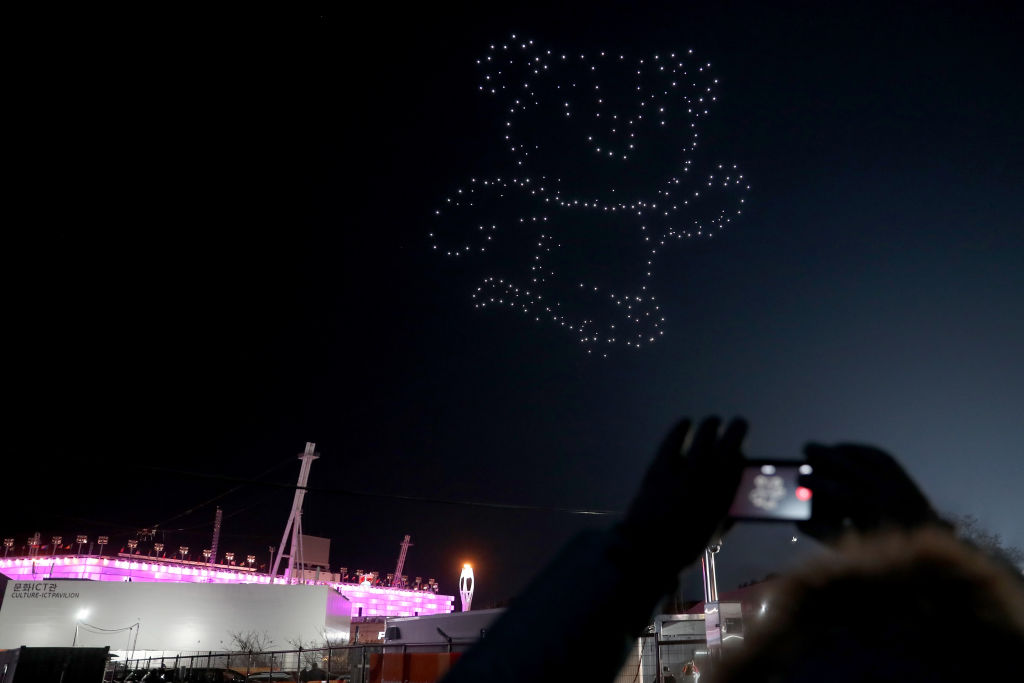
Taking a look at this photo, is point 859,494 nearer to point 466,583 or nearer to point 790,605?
point 790,605

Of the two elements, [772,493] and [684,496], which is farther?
[772,493]

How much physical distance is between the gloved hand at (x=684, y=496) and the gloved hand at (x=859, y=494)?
275mm

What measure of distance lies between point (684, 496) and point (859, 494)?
0.40 m

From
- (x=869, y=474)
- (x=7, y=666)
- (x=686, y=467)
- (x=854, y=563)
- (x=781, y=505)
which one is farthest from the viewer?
(x=7, y=666)

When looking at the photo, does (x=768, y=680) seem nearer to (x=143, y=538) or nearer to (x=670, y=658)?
(x=670, y=658)

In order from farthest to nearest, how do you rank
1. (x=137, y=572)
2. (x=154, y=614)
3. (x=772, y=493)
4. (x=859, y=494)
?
(x=137, y=572) < (x=154, y=614) < (x=772, y=493) < (x=859, y=494)

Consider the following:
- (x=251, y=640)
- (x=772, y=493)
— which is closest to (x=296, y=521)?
(x=251, y=640)

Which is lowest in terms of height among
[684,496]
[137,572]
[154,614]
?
[154,614]

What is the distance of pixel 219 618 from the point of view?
106 ft

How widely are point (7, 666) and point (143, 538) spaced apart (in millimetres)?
54812

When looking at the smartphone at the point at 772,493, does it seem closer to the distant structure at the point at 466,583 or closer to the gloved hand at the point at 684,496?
the gloved hand at the point at 684,496

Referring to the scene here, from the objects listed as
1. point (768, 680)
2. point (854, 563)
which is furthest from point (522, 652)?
point (854, 563)

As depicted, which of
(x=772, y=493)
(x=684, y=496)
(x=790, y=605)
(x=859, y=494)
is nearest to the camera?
(x=790, y=605)

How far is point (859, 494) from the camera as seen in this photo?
4.11ft
